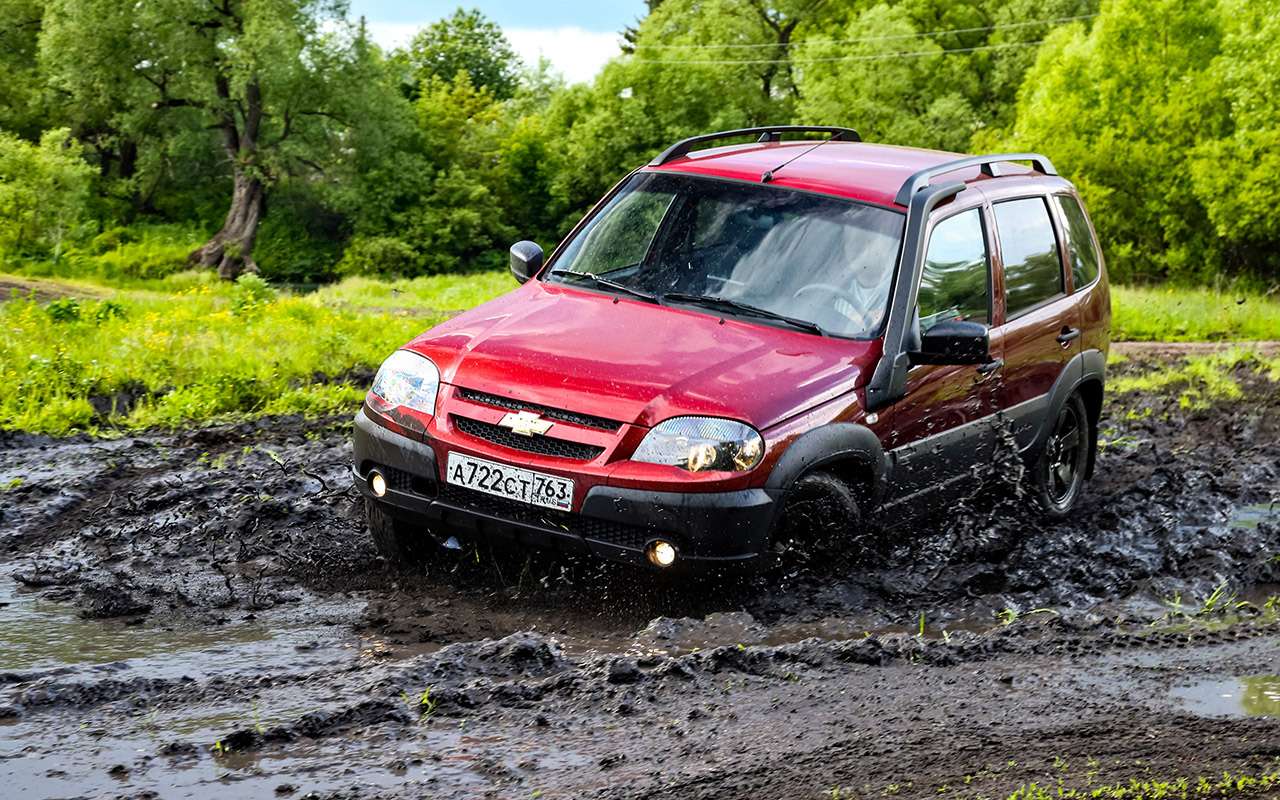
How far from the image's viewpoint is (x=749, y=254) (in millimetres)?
6688

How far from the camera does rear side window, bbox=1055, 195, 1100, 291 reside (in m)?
8.10

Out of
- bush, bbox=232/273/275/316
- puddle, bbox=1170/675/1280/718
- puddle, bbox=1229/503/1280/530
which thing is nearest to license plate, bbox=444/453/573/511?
puddle, bbox=1170/675/1280/718

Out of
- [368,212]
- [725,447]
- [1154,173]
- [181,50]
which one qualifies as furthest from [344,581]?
[368,212]

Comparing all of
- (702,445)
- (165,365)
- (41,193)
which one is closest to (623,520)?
(702,445)

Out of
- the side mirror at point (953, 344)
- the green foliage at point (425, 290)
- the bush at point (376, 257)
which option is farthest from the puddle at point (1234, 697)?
the bush at point (376, 257)

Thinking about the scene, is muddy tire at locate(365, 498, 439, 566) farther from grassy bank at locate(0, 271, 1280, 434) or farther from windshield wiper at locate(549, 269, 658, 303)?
grassy bank at locate(0, 271, 1280, 434)

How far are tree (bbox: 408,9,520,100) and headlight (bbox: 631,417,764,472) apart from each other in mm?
102519

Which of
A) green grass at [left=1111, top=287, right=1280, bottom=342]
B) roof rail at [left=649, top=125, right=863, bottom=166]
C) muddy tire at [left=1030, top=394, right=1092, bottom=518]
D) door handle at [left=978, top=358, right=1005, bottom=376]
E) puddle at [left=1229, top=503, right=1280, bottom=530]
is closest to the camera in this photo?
door handle at [left=978, top=358, right=1005, bottom=376]

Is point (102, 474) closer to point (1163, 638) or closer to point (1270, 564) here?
point (1163, 638)

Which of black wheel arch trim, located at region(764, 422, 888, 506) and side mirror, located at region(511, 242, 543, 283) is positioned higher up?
side mirror, located at region(511, 242, 543, 283)

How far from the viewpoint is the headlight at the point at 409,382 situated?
606cm

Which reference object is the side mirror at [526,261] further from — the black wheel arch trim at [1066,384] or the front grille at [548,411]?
the black wheel arch trim at [1066,384]

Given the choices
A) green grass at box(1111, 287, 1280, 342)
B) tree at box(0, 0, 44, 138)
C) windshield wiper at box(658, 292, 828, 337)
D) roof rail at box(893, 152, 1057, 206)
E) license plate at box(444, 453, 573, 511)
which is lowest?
green grass at box(1111, 287, 1280, 342)

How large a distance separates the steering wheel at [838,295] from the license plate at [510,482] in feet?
4.94
